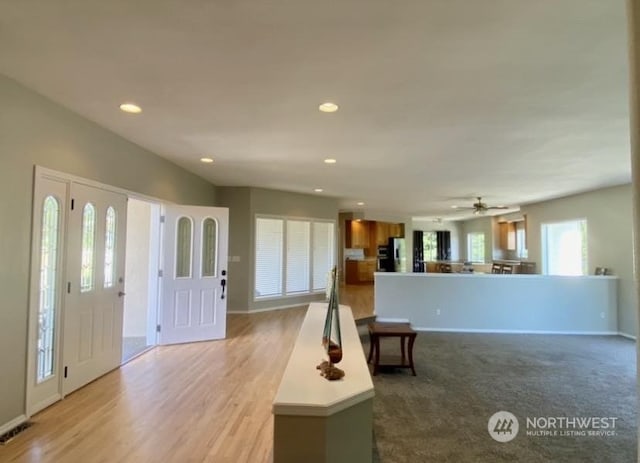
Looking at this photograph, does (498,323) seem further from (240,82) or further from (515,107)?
(240,82)

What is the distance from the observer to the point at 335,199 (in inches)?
373

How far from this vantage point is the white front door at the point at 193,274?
222 inches

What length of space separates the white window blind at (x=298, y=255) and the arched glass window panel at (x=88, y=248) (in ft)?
15.8

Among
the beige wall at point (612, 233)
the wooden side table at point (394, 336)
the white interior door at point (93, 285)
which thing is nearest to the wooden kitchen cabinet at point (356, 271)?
the beige wall at point (612, 233)

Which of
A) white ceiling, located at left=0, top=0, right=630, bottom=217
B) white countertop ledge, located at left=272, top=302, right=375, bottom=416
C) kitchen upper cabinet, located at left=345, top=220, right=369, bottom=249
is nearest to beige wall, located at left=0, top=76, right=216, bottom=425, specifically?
white ceiling, located at left=0, top=0, right=630, bottom=217

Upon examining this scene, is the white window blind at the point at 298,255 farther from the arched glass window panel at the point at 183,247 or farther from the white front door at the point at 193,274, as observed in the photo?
the arched glass window panel at the point at 183,247

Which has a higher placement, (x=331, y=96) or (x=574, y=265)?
(x=331, y=96)

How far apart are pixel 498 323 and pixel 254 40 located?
6.54 m

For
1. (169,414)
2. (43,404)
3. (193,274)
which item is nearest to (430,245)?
(193,274)

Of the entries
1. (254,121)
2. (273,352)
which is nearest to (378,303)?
(273,352)

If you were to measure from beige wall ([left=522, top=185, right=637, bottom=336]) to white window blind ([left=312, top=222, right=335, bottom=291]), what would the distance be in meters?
5.19

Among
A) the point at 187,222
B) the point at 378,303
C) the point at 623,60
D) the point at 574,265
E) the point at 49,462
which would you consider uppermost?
the point at 623,60

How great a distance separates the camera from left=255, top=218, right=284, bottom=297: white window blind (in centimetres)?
809

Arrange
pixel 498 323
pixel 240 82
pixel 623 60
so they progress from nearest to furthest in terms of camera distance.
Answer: pixel 623 60, pixel 240 82, pixel 498 323
